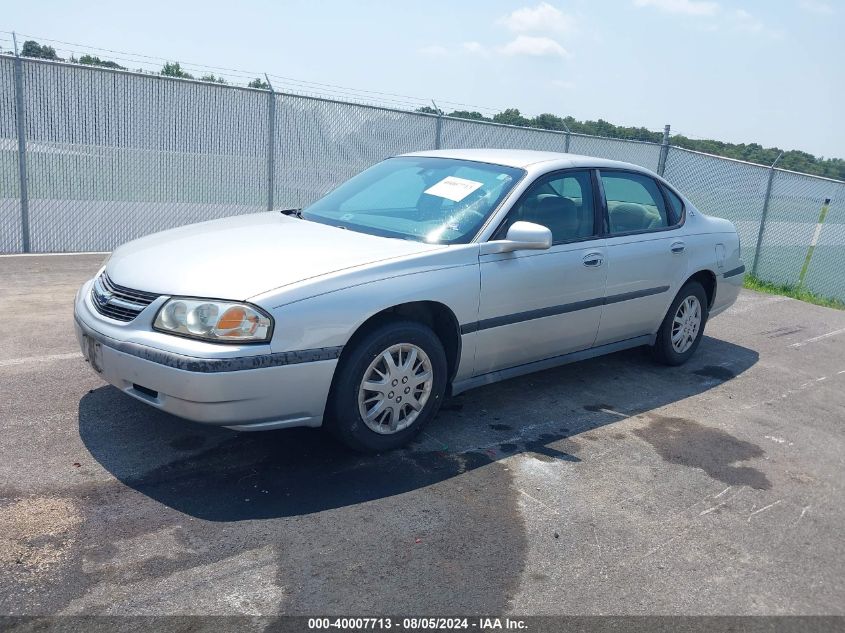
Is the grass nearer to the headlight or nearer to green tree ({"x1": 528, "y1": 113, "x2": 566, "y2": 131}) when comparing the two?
green tree ({"x1": 528, "y1": 113, "x2": 566, "y2": 131})

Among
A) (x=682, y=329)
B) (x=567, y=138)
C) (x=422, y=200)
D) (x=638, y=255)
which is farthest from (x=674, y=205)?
(x=567, y=138)

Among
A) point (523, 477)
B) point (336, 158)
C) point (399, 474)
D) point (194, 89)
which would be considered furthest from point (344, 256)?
point (336, 158)

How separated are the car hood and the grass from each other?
8404 millimetres

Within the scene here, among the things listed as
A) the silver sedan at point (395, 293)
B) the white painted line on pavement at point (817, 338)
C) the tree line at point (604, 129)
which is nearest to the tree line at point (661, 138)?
the tree line at point (604, 129)

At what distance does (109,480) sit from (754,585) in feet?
9.66

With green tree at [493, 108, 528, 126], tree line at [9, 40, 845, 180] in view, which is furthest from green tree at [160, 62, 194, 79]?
green tree at [493, 108, 528, 126]

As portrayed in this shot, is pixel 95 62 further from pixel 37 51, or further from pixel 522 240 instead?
pixel 522 240

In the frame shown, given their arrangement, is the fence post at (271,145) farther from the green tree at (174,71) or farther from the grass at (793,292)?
the grass at (793,292)

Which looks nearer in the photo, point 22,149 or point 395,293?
point 395,293

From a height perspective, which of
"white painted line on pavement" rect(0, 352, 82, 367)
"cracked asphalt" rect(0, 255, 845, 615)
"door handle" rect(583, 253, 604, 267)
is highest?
"door handle" rect(583, 253, 604, 267)

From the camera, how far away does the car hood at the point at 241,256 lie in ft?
12.6

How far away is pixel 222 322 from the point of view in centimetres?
368

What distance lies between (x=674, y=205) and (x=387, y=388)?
3.25 meters

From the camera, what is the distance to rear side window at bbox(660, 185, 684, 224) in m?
6.22
